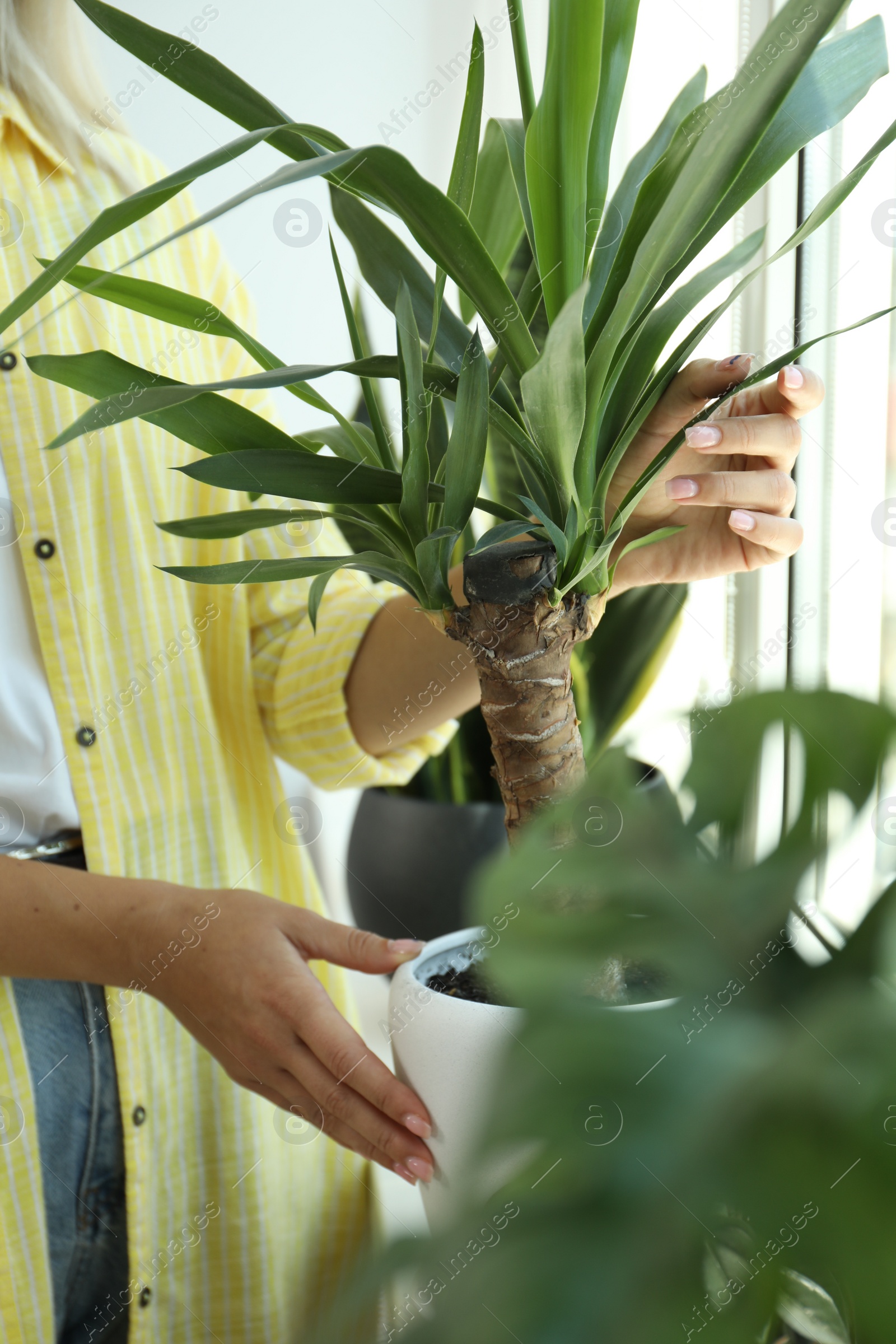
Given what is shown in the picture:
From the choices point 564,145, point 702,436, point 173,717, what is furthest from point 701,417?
point 173,717

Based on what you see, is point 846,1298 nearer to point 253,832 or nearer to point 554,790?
point 554,790

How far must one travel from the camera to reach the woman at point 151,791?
1.57 feet

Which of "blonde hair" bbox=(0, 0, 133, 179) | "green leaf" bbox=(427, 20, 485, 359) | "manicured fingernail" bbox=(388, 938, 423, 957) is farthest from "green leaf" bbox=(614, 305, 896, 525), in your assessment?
"blonde hair" bbox=(0, 0, 133, 179)

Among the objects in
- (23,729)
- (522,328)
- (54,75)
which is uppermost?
(54,75)

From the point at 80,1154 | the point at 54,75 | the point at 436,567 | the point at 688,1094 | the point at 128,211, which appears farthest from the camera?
the point at 54,75

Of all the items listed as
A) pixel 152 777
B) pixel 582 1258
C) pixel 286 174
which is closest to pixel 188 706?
pixel 152 777

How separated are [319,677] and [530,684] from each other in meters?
0.28

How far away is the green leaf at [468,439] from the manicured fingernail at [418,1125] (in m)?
0.23

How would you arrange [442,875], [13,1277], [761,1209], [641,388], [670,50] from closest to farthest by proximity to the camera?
[761,1209], [641,388], [13,1277], [442,875], [670,50]

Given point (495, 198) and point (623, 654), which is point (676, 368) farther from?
point (623, 654)

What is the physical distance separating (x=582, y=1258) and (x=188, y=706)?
24.6 inches

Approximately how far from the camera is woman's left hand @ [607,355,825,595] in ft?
1.23

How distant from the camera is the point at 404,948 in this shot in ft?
1.40

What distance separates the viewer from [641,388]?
14.2 inches
